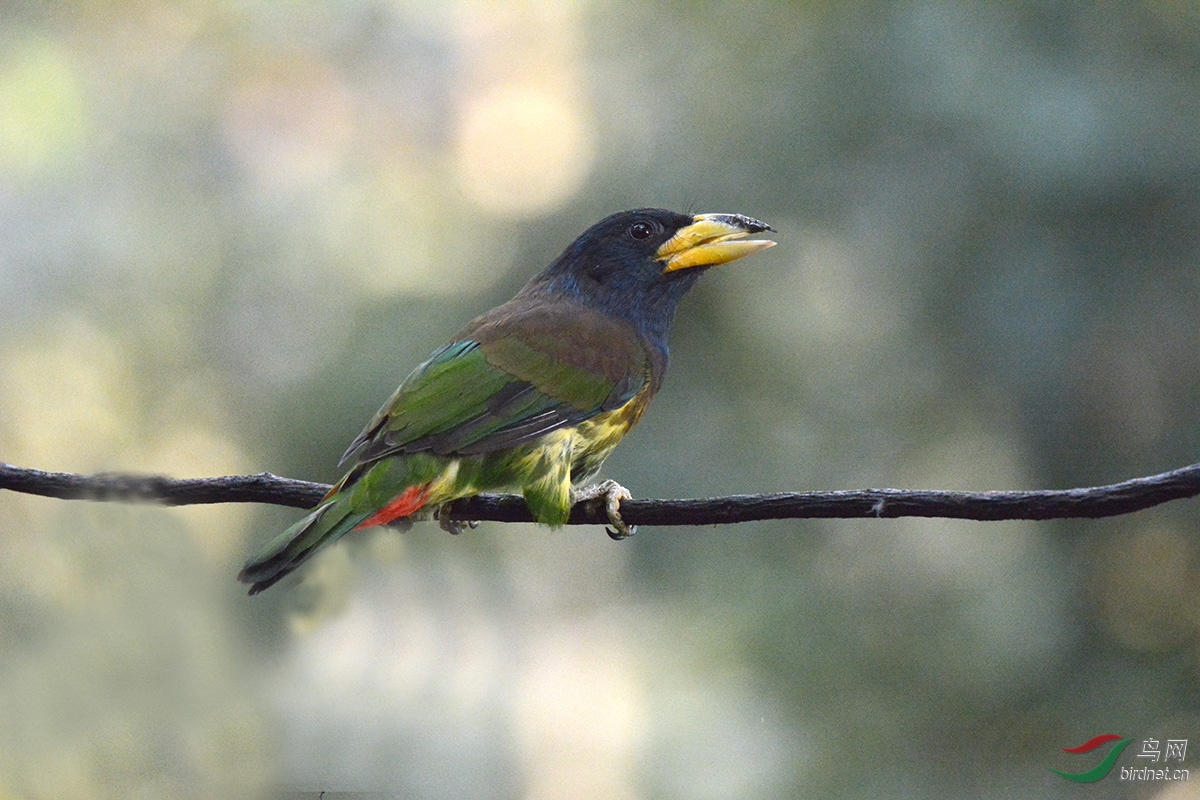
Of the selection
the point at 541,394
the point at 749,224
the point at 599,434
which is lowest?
the point at 599,434

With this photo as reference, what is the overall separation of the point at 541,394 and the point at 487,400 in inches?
6.1

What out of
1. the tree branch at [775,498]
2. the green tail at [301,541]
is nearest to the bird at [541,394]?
the green tail at [301,541]

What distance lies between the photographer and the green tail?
72.7 inches

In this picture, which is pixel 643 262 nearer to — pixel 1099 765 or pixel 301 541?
pixel 301 541

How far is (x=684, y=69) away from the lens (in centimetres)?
686

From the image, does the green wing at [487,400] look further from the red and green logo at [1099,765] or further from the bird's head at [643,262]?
the red and green logo at [1099,765]

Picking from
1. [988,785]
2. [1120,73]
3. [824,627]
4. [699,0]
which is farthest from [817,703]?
[699,0]

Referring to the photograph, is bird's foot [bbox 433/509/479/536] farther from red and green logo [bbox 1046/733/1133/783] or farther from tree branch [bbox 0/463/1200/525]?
red and green logo [bbox 1046/733/1133/783]

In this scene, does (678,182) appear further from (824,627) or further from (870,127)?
(824,627)

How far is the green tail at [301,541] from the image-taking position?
1846 mm

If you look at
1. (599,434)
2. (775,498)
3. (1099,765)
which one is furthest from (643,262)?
(1099,765)

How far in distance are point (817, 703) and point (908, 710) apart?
458mm

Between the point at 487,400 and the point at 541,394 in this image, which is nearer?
the point at 487,400

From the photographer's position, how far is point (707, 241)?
3066 millimetres
